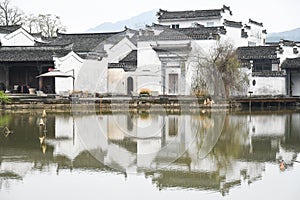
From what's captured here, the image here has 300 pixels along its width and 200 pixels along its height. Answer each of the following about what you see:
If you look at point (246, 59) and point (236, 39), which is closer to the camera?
point (246, 59)

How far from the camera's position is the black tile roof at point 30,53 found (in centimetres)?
3344

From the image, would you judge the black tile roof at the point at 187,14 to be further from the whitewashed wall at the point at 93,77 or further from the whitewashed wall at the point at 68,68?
the whitewashed wall at the point at 68,68

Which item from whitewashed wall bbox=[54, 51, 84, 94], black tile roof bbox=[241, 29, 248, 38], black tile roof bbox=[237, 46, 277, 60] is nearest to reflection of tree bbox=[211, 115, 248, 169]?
whitewashed wall bbox=[54, 51, 84, 94]

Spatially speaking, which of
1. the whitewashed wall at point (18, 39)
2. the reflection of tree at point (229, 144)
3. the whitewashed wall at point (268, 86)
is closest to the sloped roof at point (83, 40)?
the whitewashed wall at point (18, 39)

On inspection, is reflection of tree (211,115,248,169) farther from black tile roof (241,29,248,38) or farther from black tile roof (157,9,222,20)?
black tile roof (157,9,222,20)

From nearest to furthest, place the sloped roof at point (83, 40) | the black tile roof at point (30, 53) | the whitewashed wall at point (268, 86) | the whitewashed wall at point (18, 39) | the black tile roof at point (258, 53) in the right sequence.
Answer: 1. the black tile roof at point (30, 53)
2. the whitewashed wall at point (268, 86)
3. the black tile roof at point (258, 53)
4. the whitewashed wall at point (18, 39)
5. the sloped roof at point (83, 40)

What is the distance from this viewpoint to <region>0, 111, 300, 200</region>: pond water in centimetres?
998

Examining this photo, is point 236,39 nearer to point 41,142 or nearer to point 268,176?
point 41,142

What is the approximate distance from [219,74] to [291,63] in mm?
6598

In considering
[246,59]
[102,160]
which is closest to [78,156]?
[102,160]

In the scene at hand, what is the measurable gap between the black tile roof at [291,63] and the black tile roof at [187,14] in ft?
21.4

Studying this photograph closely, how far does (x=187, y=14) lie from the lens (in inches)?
1652

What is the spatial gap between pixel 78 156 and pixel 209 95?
1771 centimetres

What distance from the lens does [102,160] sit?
12984 millimetres
